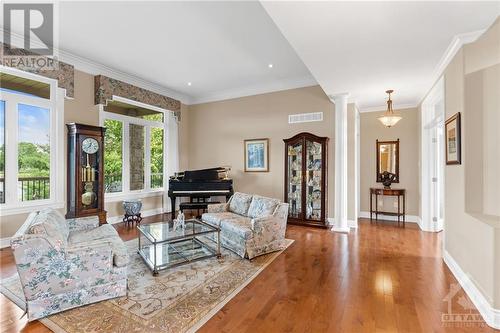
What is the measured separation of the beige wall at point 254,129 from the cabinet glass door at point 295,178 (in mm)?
325

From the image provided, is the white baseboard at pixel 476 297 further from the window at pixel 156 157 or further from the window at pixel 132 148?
the window at pixel 156 157

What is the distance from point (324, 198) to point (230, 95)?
364 centimetres

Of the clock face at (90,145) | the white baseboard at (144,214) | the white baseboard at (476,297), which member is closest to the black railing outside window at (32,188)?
the clock face at (90,145)

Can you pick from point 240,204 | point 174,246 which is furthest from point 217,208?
point 174,246

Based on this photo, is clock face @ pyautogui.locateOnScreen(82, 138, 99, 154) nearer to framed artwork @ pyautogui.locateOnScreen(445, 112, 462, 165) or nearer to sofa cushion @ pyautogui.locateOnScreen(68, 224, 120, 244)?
sofa cushion @ pyautogui.locateOnScreen(68, 224, 120, 244)

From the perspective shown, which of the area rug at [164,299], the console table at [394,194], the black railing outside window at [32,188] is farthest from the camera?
the console table at [394,194]

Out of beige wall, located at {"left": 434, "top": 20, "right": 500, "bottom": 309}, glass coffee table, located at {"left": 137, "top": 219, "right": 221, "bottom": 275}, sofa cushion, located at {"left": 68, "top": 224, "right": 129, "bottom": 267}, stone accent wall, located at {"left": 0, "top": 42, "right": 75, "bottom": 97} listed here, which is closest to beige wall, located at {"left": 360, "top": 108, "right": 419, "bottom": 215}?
beige wall, located at {"left": 434, "top": 20, "right": 500, "bottom": 309}

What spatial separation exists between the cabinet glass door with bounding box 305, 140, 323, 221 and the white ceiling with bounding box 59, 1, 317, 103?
1.55m

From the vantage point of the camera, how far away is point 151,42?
4219mm

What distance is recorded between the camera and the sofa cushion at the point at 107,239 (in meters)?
2.54

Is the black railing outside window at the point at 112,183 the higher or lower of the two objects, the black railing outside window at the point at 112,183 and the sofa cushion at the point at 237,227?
the higher

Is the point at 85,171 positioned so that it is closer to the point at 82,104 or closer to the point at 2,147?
the point at 2,147

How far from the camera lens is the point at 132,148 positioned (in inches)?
248

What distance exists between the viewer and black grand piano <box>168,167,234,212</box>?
5852 millimetres
